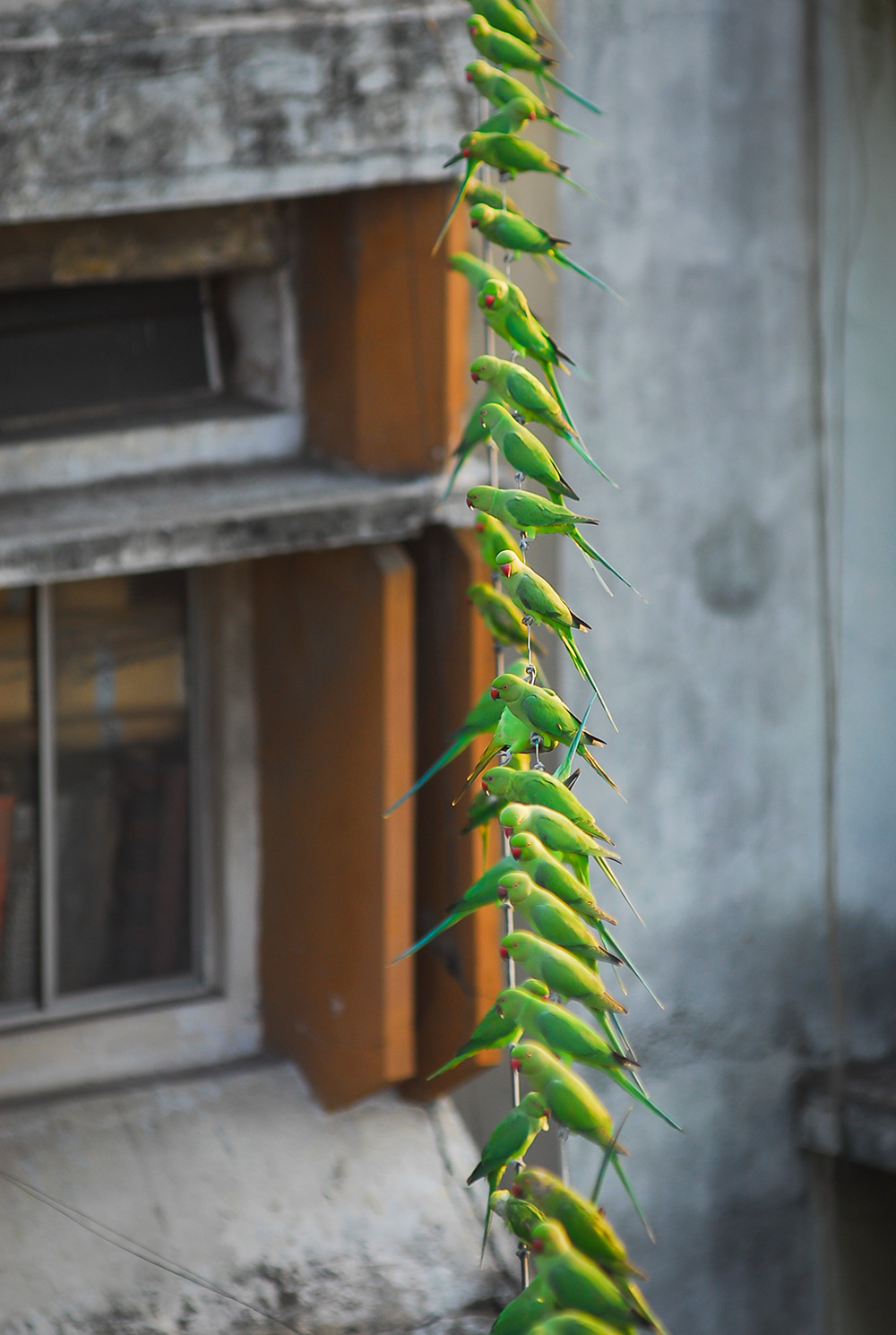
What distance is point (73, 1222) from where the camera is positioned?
3.98 m

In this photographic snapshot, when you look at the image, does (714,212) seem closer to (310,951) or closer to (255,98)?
(255,98)

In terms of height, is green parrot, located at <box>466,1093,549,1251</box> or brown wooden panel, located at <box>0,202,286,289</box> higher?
brown wooden panel, located at <box>0,202,286,289</box>

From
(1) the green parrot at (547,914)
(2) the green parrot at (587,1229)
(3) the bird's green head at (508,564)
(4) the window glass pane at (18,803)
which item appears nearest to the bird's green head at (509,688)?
(3) the bird's green head at (508,564)

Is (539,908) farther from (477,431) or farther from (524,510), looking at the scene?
(477,431)

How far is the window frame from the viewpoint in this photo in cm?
420

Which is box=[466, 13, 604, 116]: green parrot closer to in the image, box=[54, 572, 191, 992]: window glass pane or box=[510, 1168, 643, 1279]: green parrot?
box=[510, 1168, 643, 1279]: green parrot

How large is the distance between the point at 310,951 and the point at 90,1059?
2.19 feet

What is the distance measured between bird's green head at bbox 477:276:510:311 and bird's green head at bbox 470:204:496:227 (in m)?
0.15

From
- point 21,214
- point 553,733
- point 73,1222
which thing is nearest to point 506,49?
point 553,733

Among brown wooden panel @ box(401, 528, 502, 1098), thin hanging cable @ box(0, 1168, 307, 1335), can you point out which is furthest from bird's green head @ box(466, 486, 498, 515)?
thin hanging cable @ box(0, 1168, 307, 1335)

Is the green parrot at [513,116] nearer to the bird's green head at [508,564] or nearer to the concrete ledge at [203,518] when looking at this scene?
the bird's green head at [508,564]

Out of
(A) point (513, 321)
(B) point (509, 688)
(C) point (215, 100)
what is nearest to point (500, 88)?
(A) point (513, 321)

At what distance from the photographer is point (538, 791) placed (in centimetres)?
189

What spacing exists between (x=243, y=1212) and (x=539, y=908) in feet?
8.76
